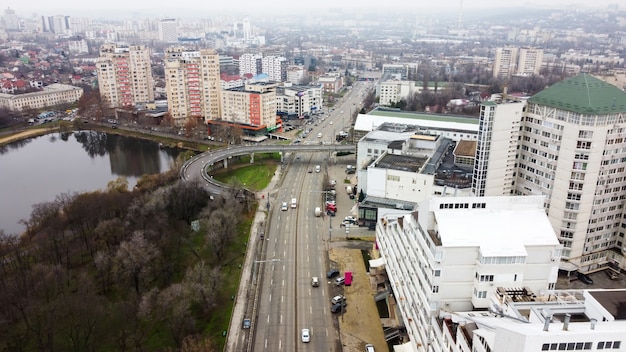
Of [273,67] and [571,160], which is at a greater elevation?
[571,160]

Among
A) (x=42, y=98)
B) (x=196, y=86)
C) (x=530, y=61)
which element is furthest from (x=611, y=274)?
(x=530, y=61)

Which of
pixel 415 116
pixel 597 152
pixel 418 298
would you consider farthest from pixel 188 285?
pixel 415 116

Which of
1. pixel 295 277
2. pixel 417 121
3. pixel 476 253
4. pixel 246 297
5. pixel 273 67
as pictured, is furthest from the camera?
pixel 273 67

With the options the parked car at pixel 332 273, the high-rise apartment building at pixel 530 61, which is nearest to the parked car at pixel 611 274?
the parked car at pixel 332 273

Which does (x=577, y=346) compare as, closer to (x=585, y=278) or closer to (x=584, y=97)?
(x=585, y=278)

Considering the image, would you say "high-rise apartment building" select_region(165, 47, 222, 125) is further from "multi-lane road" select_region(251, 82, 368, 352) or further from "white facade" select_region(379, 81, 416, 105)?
"white facade" select_region(379, 81, 416, 105)
